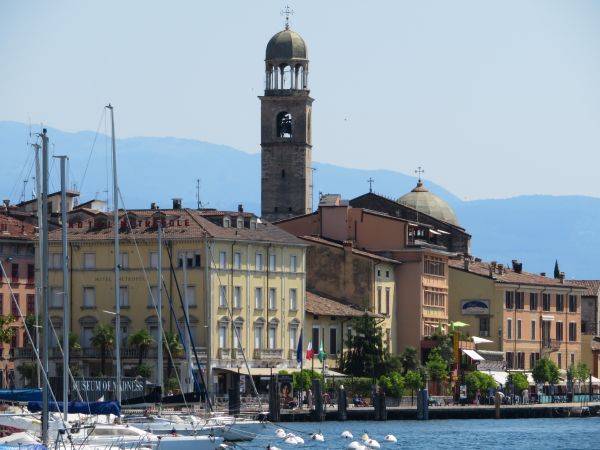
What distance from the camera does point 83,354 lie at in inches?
4870

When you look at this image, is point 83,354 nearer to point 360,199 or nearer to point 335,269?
point 335,269

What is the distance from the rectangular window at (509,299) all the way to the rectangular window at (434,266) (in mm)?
6620

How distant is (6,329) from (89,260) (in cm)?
657

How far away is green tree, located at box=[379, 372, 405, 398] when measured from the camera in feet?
412

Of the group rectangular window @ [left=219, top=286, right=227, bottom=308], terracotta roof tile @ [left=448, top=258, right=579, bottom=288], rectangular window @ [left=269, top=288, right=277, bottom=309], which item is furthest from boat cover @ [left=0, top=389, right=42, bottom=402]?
terracotta roof tile @ [left=448, top=258, right=579, bottom=288]

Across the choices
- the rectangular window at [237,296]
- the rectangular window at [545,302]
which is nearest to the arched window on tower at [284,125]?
Answer: the rectangular window at [545,302]

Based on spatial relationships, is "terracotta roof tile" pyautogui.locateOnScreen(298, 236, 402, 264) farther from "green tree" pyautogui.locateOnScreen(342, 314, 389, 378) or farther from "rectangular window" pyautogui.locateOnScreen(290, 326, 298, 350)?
"rectangular window" pyautogui.locateOnScreen(290, 326, 298, 350)

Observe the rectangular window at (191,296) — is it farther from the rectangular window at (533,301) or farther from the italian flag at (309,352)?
the rectangular window at (533,301)

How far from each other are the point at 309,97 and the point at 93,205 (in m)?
32.0

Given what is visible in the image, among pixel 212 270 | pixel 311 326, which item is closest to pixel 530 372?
pixel 311 326

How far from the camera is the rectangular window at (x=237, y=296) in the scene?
127000 millimetres

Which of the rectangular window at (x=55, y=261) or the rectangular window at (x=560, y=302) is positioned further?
the rectangular window at (x=560, y=302)

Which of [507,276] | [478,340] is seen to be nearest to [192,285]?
[478,340]

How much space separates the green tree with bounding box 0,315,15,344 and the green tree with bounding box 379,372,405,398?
71.4 ft
